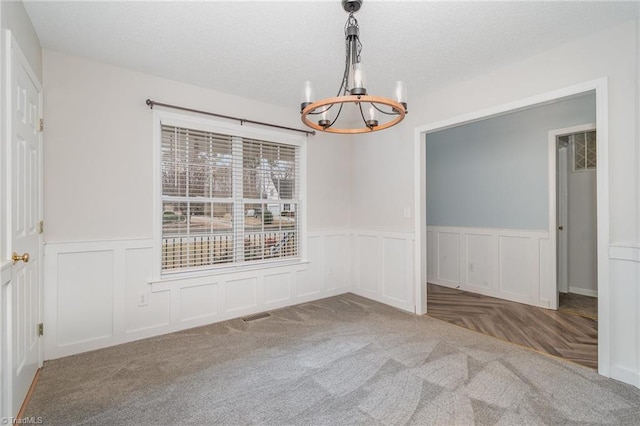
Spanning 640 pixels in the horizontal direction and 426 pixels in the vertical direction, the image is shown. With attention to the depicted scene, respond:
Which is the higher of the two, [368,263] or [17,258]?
[17,258]

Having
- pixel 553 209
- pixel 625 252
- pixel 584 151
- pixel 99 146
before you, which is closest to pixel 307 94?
pixel 99 146

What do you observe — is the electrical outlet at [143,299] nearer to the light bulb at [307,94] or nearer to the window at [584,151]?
the light bulb at [307,94]

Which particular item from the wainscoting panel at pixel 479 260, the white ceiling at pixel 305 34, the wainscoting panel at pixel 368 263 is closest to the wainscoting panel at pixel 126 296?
the wainscoting panel at pixel 368 263

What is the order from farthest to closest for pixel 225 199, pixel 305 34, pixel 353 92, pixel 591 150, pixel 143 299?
1. pixel 591 150
2. pixel 225 199
3. pixel 143 299
4. pixel 305 34
5. pixel 353 92

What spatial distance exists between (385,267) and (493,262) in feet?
5.31

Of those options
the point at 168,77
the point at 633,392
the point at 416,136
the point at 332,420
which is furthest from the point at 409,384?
the point at 168,77

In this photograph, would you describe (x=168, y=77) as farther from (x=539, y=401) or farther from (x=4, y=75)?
(x=539, y=401)

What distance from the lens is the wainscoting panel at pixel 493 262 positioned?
3963 millimetres

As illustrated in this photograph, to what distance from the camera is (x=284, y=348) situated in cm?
282

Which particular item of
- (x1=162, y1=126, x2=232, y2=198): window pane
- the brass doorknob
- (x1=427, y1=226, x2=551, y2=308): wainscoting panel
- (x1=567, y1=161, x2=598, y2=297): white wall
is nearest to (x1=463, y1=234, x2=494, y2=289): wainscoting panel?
(x1=427, y1=226, x2=551, y2=308): wainscoting panel

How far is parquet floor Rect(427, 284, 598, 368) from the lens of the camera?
278 centimetres

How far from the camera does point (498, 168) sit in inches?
174

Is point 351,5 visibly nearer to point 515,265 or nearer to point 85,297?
point 85,297

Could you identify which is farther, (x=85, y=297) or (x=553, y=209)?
(x=553, y=209)
